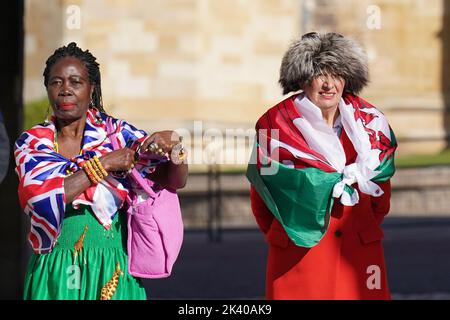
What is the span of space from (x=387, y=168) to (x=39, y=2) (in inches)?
637

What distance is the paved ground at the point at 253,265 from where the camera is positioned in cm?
1070

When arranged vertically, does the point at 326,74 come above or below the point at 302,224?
above

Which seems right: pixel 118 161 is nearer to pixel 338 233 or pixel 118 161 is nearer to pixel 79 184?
pixel 79 184

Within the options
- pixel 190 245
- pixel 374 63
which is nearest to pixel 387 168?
pixel 190 245

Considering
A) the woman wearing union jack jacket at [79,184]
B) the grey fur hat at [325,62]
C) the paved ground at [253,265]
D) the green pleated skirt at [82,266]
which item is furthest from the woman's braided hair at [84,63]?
the paved ground at [253,265]

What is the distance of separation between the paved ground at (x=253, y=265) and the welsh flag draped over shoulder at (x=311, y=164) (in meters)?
4.28

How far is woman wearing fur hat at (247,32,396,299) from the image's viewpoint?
595 centimetres

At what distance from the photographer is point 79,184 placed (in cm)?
541

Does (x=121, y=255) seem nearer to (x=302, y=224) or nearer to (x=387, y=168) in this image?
(x=302, y=224)

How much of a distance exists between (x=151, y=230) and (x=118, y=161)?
1.18 feet

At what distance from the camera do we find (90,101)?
18.9ft

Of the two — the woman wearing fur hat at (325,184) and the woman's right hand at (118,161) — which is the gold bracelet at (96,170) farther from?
the woman wearing fur hat at (325,184)

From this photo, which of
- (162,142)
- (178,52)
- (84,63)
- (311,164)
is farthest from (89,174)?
(178,52)

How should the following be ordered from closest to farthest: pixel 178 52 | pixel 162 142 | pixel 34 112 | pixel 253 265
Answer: pixel 162 142, pixel 253 265, pixel 34 112, pixel 178 52
